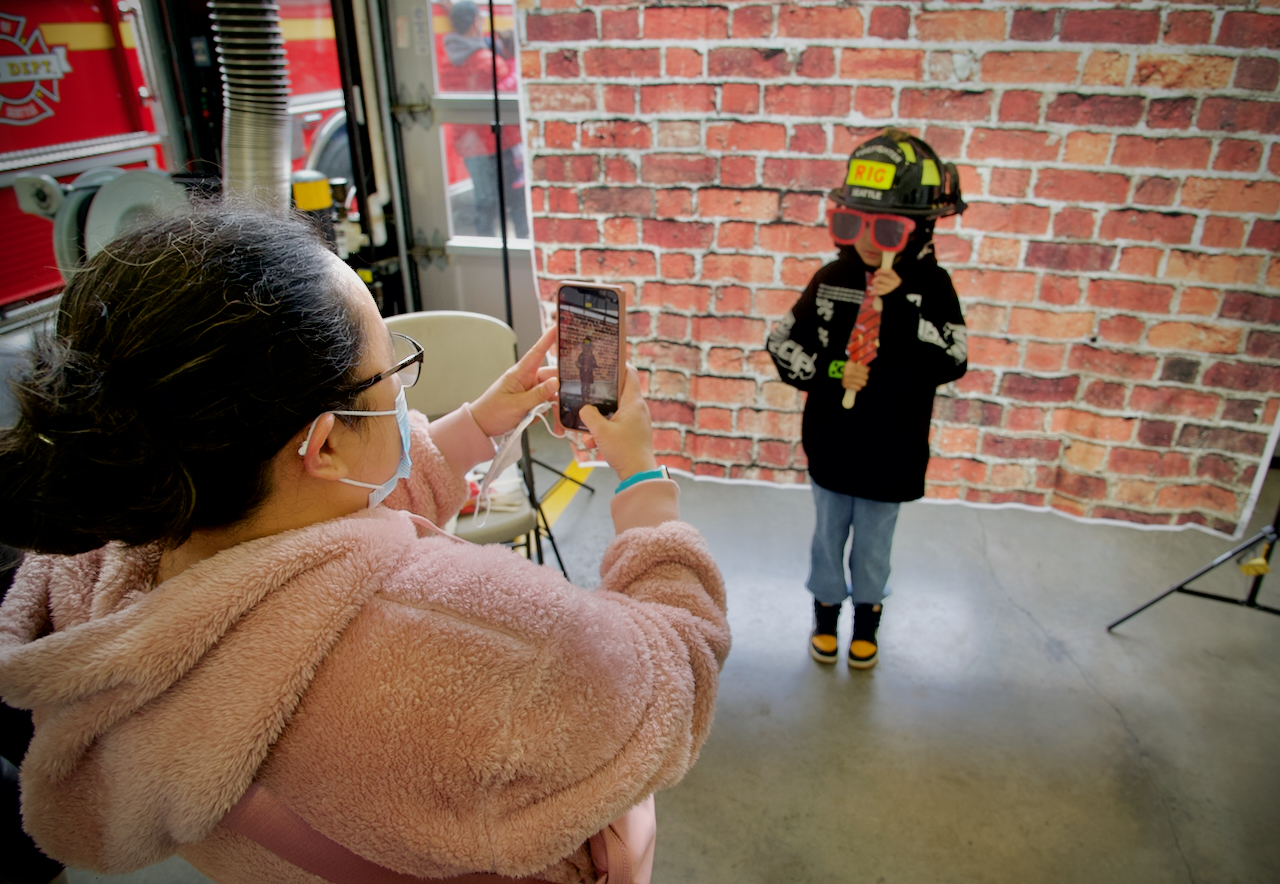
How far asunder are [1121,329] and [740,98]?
1454 millimetres

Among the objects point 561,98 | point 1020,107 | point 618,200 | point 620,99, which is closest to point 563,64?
point 561,98

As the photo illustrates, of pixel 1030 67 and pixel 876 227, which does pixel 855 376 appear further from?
pixel 1030 67

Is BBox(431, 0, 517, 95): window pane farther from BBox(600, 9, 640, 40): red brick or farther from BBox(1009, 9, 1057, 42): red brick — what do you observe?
BBox(1009, 9, 1057, 42): red brick

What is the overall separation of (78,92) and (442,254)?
1512 mm

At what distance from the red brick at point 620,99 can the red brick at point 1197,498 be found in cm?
226

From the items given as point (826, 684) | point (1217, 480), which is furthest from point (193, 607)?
point (1217, 480)

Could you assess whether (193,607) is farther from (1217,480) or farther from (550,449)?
(1217,480)

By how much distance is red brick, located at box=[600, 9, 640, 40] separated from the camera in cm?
240

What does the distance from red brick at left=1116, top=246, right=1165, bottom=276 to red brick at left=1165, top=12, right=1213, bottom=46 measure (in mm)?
576

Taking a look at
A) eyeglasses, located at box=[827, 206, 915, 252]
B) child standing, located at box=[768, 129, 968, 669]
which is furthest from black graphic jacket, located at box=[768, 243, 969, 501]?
eyeglasses, located at box=[827, 206, 915, 252]

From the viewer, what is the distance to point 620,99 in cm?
252

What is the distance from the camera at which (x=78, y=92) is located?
2311mm

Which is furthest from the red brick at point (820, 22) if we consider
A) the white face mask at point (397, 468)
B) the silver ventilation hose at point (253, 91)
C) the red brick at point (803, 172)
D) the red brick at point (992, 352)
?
the white face mask at point (397, 468)

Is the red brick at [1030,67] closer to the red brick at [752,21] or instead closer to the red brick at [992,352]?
the red brick at [752,21]
